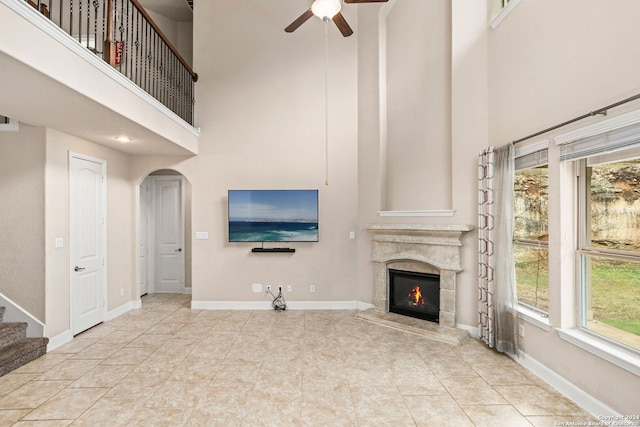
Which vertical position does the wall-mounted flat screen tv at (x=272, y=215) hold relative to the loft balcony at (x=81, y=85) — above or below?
below

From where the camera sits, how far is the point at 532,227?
3.27 m

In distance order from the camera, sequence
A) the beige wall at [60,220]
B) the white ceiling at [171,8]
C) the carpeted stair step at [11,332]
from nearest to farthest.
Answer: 1. the carpeted stair step at [11,332]
2. the beige wall at [60,220]
3. the white ceiling at [171,8]

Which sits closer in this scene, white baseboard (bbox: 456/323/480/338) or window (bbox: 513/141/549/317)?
window (bbox: 513/141/549/317)

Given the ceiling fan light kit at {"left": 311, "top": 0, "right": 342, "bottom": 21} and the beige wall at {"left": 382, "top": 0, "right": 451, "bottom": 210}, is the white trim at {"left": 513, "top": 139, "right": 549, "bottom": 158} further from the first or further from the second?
the ceiling fan light kit at {"left": 311, "top": 0, "right": 342, "bottom": 21}

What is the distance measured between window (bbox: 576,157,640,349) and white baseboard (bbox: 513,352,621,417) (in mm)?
470

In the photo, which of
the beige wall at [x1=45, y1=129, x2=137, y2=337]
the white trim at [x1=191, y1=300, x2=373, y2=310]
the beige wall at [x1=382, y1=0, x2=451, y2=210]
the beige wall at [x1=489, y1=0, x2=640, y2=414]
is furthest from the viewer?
the white trim at [x1=191, y1=300, x2=373, y2=310]

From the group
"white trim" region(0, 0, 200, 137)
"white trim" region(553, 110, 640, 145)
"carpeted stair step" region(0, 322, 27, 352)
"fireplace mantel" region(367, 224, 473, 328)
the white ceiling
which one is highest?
the white ceiling

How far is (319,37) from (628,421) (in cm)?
560

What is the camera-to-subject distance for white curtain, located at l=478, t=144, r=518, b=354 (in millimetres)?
3273

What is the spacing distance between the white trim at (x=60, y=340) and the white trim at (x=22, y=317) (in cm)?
15

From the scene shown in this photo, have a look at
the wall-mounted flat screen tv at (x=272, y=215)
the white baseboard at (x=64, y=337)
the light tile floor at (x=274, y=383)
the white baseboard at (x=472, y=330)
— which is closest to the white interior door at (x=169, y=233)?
the white baseboard at (x=64, y=337)

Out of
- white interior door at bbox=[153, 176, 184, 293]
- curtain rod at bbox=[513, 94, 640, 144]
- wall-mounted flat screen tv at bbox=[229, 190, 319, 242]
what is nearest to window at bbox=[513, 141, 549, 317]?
curtain rod at bbox=[513, 94, 640, 144]

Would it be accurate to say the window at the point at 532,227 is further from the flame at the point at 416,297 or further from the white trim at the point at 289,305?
the white trim at the point at 289,305

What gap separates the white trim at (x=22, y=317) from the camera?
3613 millimetres
